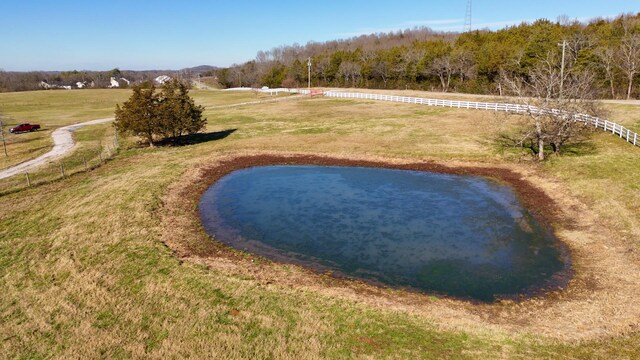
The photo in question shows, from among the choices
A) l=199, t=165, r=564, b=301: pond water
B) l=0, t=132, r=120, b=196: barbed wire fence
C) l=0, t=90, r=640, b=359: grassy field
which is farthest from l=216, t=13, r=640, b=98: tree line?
l=0, t=132, r=120, b=196: barbed wire fence

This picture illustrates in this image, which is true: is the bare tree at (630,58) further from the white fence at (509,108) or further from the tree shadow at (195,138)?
the tree shadow at (195,138)

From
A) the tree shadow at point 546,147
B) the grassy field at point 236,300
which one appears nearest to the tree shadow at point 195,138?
the grassy field at point 236,300

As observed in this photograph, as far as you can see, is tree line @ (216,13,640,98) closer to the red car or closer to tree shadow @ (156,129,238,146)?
tree shadow @ (156,129,238,146)

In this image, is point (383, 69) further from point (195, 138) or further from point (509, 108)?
point (195, 138)

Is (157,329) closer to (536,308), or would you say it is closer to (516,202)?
(536,308)

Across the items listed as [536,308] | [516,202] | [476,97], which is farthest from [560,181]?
[476,97]
